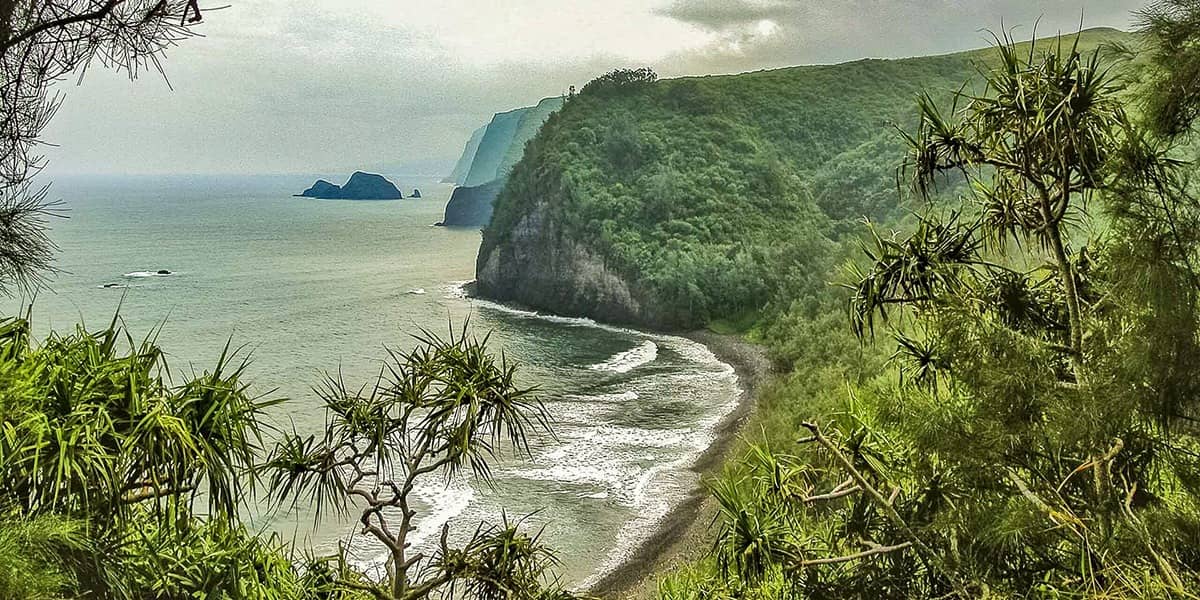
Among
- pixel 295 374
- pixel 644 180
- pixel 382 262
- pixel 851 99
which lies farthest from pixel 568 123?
pixel 295 374

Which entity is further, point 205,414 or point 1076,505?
point 1076,505

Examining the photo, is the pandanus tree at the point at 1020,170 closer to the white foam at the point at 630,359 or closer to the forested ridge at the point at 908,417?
the forested ridge at the point at 908,417

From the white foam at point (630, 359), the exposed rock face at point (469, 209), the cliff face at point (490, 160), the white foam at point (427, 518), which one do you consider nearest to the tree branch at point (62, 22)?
the white foam at point (427, 518)

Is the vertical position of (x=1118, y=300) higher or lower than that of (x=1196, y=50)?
lower

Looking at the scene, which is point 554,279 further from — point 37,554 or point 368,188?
point 368,188

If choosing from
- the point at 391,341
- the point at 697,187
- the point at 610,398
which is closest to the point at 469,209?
the point at 697,187

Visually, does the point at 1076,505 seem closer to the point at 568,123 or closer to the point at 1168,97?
the point at 1168,97
